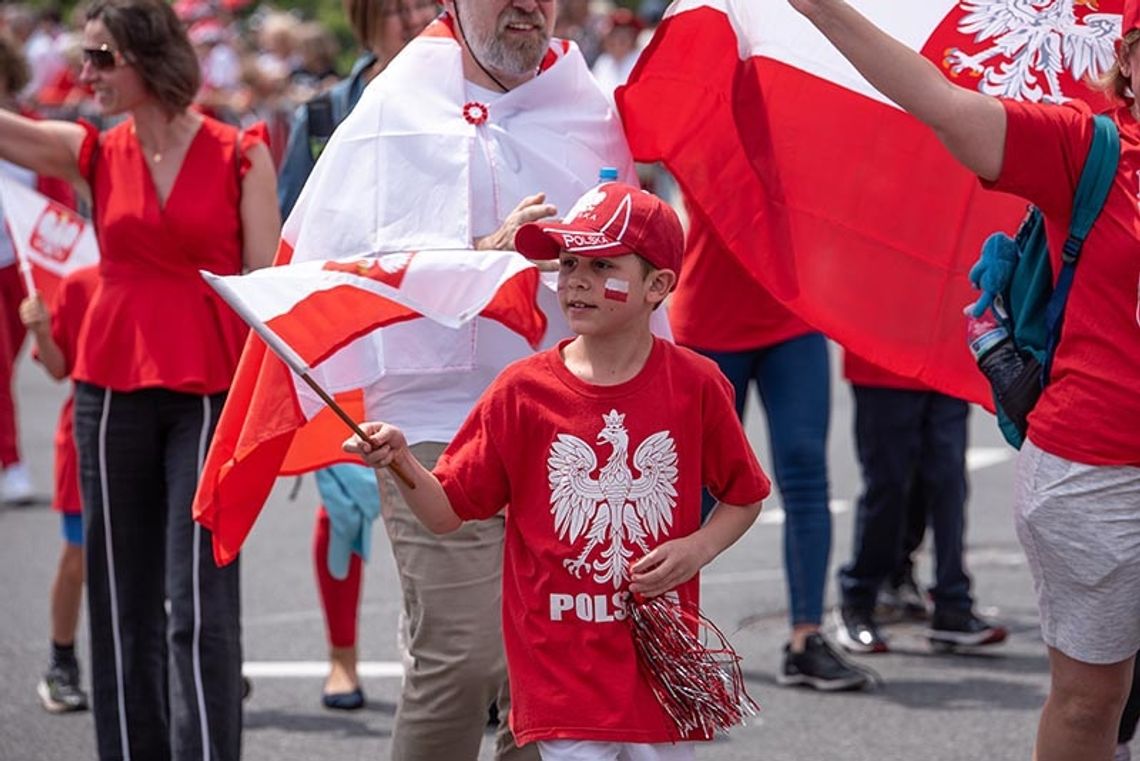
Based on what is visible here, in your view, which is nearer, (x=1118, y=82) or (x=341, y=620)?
(x=1118, y=82)

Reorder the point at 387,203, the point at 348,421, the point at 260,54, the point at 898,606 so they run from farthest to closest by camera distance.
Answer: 1. the point at 260,54
2. the point at 898,606
3. the point at 387,203
4. the point at 348,421

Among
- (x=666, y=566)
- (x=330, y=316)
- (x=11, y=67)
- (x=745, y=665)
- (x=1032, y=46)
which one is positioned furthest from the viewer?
(x=11, y=67)

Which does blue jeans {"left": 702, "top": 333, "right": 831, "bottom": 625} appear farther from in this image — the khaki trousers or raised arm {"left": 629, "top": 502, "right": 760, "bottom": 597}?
raised arm {"left": 629, "top": 502, "right": 760, "bottom": 597}

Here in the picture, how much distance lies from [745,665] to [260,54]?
56.9 ft

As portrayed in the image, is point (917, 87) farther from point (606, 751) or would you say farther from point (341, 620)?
point (341, 620)

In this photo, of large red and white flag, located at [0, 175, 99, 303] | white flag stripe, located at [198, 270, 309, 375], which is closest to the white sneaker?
large red and white flag, located at [0, 175, 99, 303]

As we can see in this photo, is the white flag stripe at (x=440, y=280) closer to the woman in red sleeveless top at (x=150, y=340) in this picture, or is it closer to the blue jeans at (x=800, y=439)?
the woman in red sleeveless top at (x=150, y=340)

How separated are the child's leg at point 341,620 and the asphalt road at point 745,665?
0.12 meters

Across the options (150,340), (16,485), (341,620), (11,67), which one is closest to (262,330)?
(150,340)

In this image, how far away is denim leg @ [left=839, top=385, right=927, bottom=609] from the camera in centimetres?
750

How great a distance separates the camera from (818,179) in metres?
5.43

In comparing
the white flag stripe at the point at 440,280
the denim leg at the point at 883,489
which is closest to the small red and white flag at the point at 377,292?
the white flag stripe at the point at 440,280

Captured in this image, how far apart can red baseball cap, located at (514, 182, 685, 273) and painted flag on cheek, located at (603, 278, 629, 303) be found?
56 millimetres

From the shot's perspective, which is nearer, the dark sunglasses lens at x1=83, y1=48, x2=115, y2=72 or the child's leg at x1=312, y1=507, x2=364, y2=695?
the dark sunglasses lens at x1=83, y1=48, x2=115, y2=72
